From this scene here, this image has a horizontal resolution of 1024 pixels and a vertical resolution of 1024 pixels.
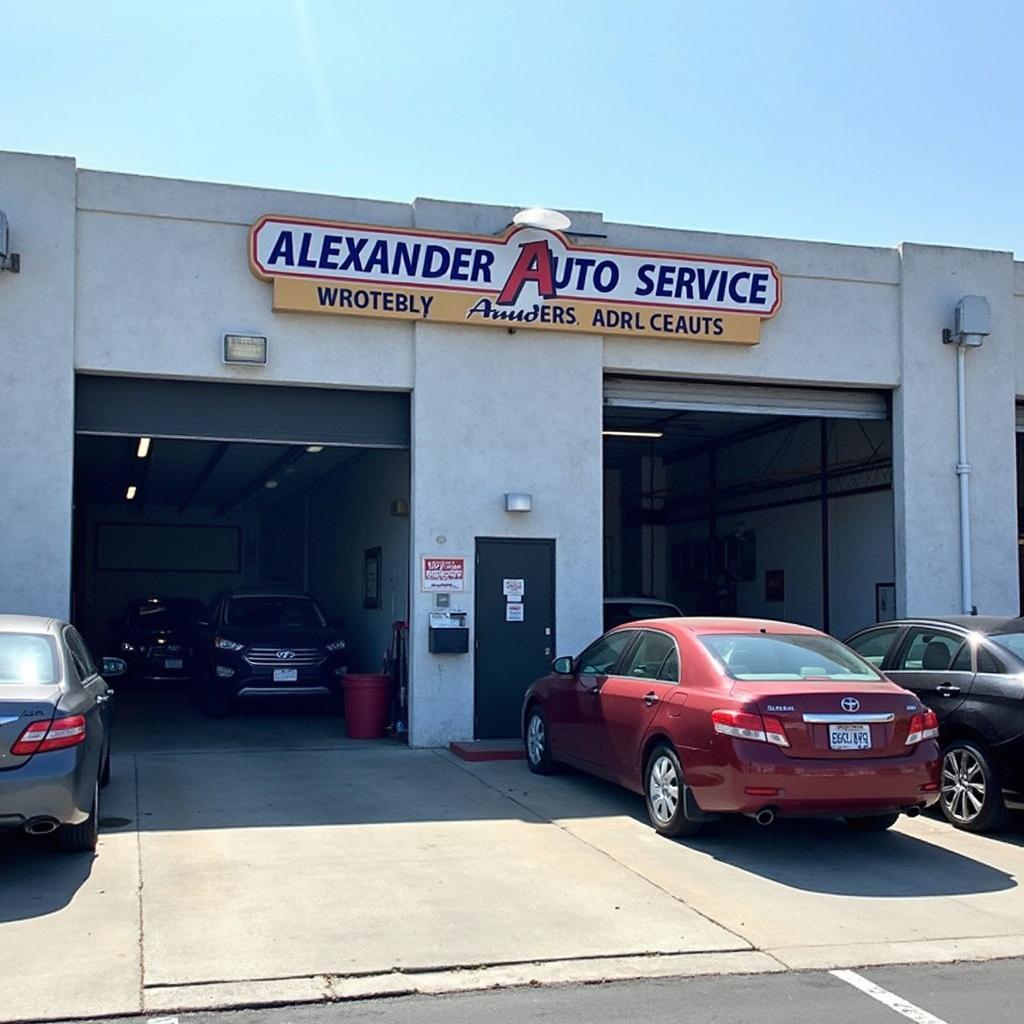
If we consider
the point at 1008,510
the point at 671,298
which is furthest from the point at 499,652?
the point at 1008,510

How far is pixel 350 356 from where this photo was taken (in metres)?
13.0

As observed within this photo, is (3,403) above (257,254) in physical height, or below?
below

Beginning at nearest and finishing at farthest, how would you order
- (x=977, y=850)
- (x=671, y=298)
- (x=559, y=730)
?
(x=977, y=850)
(x=559, y=730)
(x=671, y=298)

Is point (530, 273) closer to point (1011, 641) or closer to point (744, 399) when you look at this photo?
point (744, 399)

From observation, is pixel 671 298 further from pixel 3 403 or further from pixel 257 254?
pixel 3 403

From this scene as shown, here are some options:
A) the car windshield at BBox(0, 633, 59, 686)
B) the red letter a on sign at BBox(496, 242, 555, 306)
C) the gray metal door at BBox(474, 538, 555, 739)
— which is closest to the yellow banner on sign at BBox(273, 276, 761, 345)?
the red letter a on sign at BBox(496, 242, 555, 306)

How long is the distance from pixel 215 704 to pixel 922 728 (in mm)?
10034

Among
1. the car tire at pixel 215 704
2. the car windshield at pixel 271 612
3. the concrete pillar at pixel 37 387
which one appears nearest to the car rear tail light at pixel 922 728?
the concrete pillar at pixel 37 387

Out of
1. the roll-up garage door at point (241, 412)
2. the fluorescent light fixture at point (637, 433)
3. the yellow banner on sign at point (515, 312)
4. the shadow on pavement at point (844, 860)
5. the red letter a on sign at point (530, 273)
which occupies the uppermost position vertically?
the red letter a on sign at point (530, 273)

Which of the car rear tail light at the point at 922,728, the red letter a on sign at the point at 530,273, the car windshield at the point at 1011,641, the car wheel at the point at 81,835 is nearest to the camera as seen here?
the car wheel at the point at 81,835

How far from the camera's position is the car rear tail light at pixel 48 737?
6910 millimetres

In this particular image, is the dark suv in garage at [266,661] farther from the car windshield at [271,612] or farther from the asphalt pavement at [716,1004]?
the asphalt pavement at [716,1004]

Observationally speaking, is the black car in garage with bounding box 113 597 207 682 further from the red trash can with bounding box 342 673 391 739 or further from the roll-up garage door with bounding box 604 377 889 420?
the roll-up garage door with bounding box 604 377 889 420

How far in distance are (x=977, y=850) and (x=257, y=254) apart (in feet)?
28.4
